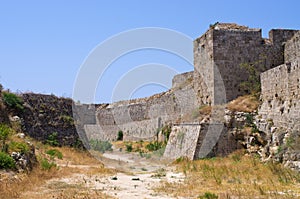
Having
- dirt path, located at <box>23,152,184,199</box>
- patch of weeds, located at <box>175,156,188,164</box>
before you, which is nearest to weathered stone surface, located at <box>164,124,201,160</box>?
patch of weeds, located at <box>175,156,188,164</box>

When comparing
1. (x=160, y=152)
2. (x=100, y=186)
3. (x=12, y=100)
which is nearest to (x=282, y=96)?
(x=160, y=152)

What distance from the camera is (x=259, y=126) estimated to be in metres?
14.8

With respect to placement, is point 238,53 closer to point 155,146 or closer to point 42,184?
point 155,146

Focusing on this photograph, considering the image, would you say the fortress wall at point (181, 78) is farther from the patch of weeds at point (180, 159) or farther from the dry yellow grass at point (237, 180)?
the dry yellow grass at point (237, 180)

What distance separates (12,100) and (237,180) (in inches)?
430

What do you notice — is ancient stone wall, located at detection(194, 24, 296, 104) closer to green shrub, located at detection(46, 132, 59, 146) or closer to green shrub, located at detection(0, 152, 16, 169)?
green shrub, located at detection(46, 132, 59, 146)

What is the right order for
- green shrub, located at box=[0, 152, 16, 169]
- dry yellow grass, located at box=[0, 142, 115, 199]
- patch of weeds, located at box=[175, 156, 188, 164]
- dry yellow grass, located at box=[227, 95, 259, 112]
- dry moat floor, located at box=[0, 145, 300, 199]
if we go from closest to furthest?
dry yellow grass, located at box=[0, 142, 115, 199] < dry moat floor, located at box=[0, 145, 300, 199] < green shrub, located at box=[0, 152, 16, 169] < patch of weeds, located at box=[175, 156, 188, 164] < dry yellow grass, located at box=[227, 95, 259, 112]

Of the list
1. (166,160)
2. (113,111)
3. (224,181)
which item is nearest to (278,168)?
(224,181)

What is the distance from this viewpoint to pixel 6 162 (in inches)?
366

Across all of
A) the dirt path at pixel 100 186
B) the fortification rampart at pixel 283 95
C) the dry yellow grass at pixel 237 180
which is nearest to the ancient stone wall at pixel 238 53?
the fortification rampart at pixel 283 95

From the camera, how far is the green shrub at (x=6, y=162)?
9.19 metres

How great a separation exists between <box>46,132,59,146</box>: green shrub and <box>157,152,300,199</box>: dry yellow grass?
6376 millimetres

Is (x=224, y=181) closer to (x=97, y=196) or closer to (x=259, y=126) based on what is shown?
(x=97, y=196)

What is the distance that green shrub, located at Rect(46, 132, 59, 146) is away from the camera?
667 inches
